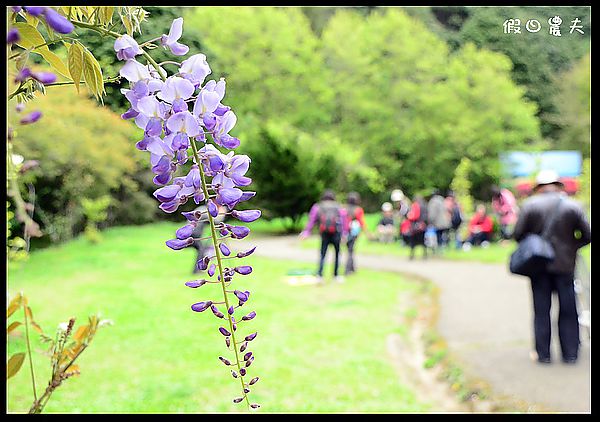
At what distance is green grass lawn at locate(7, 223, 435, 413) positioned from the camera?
3.33 meters

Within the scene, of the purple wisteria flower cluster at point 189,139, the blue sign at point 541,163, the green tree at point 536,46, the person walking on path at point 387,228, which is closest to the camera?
the purple wisteria flower cluster at point 189,139

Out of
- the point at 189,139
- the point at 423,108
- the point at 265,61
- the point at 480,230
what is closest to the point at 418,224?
the point at 480,230

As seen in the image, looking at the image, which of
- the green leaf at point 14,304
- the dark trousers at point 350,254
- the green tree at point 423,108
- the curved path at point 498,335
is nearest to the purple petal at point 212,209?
the green leaf at point 14,304

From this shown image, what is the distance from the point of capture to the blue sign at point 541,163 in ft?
40.3

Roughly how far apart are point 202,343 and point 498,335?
1.98 m

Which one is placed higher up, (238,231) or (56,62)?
(56,62)

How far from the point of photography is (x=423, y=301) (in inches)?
244

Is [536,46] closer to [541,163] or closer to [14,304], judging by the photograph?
[541,163]

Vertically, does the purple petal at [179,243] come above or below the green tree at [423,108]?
below

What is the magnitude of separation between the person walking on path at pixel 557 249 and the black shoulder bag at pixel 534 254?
2 cm

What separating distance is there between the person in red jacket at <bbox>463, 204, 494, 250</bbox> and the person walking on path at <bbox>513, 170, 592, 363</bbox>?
652cm

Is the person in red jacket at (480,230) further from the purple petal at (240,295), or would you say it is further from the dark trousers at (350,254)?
the purple petal at (240,295)

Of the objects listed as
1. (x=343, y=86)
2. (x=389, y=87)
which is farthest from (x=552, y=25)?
(x=389, y=87)

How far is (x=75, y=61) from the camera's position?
0.65 meters
